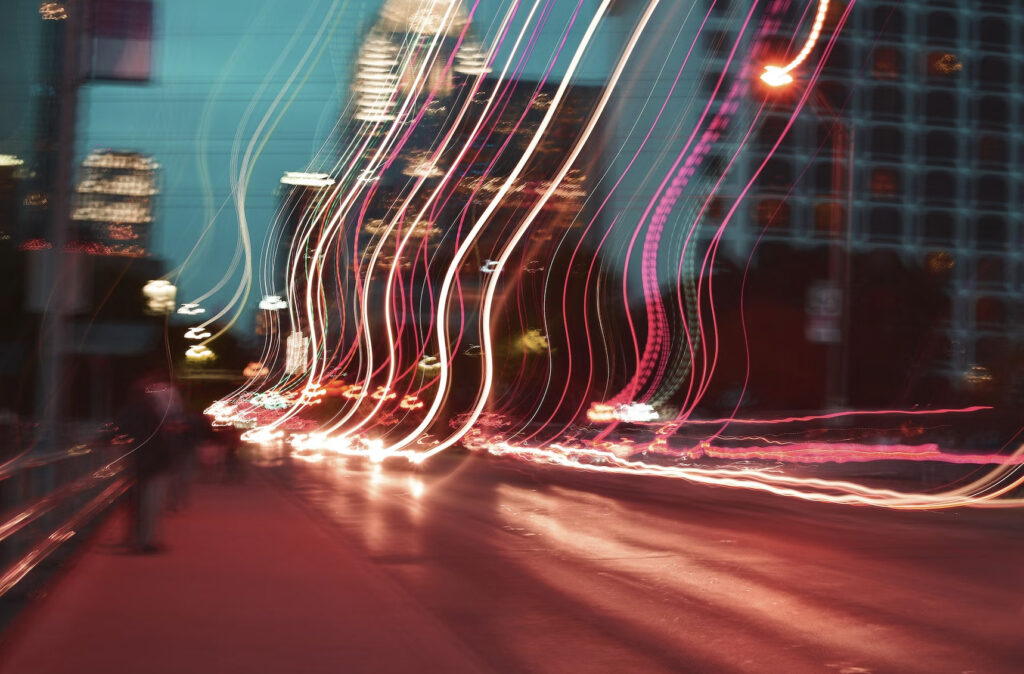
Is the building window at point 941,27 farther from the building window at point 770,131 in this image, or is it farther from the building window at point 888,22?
the building window at point 770,131

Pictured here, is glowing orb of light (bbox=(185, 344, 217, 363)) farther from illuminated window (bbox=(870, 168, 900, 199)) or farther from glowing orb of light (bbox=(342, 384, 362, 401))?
illuminated window (bbox=(870, 168, 900, 199))

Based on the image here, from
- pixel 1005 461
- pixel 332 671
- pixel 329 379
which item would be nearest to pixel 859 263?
pixel 329 379

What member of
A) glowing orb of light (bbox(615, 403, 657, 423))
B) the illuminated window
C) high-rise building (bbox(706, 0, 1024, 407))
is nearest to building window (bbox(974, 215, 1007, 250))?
high-rise building (bbox(706, 0, 1024, 407))

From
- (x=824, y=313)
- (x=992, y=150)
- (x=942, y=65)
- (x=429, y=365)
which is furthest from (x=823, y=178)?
(x=824, y=313)

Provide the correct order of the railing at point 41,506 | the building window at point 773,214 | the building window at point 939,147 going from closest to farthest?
the railing at point 41,506 < the building window at point 773,214 < the building window at point 939,147

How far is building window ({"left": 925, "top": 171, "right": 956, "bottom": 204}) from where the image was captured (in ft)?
381

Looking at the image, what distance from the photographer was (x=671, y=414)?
64.8 metres

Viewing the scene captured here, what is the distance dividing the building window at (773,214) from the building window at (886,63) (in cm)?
1495

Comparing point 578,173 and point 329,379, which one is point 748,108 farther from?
point 329,379

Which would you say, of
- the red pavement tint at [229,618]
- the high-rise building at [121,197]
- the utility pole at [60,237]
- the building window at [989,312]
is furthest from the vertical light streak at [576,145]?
the building window at [989,312]

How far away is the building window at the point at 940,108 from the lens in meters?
117

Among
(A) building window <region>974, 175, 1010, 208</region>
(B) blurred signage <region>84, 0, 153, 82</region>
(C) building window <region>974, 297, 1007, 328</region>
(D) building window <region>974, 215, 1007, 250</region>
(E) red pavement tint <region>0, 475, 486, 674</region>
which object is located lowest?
(E) red pavement tint <region>0, 475, 486, 674</region>

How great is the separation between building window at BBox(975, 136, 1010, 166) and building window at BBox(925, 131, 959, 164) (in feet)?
9.60

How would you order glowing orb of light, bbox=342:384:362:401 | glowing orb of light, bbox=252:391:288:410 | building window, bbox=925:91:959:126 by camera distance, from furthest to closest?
1. building window, bbox=925:91:959:126
2. glowing orb of light, bbox=252:391:288:410
3. glowing orb of light, bbox=342:384:362:401
